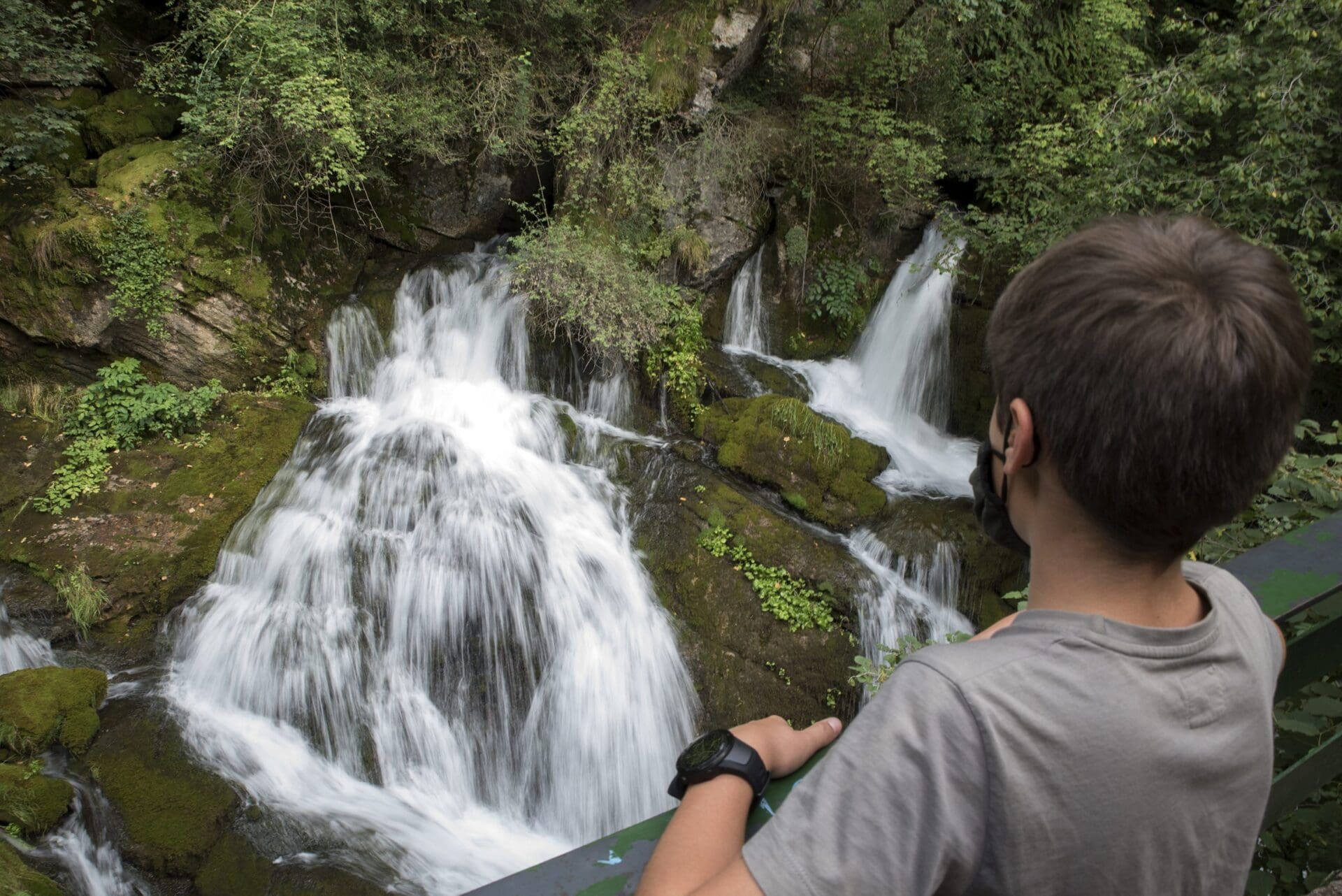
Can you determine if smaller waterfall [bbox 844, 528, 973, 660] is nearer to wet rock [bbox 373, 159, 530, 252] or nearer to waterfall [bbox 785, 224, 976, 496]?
waterfall [bbox 785, 224, 976, 496]

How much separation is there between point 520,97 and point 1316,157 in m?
7.05

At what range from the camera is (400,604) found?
6195 millimetres

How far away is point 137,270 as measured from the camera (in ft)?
24.7

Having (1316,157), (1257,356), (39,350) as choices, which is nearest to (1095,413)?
(1257,356)

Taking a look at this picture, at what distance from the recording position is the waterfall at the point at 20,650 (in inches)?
221

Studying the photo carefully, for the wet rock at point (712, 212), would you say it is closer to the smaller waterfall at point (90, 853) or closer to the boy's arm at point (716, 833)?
the smaller waterfall at point (90, 853)

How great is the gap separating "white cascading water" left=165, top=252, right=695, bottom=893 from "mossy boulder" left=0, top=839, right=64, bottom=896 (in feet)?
3.34

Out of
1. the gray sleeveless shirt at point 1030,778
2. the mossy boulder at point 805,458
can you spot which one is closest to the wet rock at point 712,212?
the mossy boulder at point 805,458

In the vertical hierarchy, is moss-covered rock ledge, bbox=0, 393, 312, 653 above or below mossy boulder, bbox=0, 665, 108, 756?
above

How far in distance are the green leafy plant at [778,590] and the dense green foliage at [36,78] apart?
7.14 metres

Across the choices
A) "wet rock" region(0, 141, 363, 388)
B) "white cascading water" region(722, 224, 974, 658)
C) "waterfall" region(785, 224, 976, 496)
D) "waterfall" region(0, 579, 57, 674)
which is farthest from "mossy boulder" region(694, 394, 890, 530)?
"waterfall" region(0, 579, 57, 674)

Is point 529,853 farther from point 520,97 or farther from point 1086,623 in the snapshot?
point 520,97

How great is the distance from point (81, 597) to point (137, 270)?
3.37 metres

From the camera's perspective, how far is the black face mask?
126 cm
